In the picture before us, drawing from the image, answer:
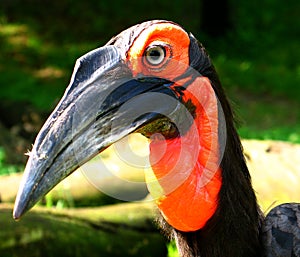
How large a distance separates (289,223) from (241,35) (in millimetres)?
10321

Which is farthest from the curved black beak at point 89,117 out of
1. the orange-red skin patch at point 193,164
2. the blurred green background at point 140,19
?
the blurred green background at point 140,19

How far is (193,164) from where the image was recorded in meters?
2.57

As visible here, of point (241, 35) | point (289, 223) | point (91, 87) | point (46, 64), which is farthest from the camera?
point (241, 35)

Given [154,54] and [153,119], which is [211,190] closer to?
[153,119]

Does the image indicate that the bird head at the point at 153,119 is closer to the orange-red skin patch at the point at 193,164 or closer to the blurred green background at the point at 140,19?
the orange-red skin patch at the point at 193,164

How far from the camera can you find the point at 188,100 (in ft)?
8.20

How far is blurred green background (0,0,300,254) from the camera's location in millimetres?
9242

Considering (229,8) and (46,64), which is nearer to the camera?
(46,64)

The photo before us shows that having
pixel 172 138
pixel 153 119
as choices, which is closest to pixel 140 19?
pixel 172 138

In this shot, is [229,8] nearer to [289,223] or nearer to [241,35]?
[241,35]

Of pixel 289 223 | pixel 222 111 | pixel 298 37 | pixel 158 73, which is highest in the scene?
pixel 158 73

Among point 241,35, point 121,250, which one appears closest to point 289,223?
point 121,250

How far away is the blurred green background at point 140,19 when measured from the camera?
30.3 ft

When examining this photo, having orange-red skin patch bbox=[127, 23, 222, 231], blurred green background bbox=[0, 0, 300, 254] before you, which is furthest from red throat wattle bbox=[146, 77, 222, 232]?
blurred green background bbox=[0, 0, 300, 254]
